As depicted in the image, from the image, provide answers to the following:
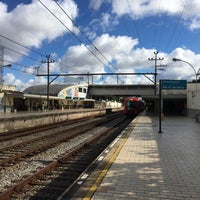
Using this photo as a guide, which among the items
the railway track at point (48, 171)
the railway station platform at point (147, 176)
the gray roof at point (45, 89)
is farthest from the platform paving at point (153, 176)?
the gray roof at point (45, 89)

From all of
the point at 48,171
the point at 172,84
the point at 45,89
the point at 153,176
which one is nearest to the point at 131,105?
the point at 172,84

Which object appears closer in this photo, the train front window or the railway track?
the railway track

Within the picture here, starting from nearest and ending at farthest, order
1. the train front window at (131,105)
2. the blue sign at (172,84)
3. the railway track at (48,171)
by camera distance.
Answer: the railway track at (48,171), the blue sign at (172,84), the train front window at (131,105)

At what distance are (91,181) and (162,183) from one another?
65.6 inches

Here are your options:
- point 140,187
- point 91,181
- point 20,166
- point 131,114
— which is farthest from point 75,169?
point 131,114

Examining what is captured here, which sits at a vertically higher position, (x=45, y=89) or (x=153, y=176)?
(x=45, y=89)

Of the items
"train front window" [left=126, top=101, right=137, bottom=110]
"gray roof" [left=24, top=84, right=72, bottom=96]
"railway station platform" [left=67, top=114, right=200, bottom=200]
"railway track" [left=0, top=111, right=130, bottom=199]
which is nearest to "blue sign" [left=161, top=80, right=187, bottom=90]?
"railway track" [left=0, top=111, right=130, bottom=199]

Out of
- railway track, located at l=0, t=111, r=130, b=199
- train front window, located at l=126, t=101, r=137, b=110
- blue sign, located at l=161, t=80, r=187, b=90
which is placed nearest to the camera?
railway track, located at l=0, t=111, r=130, b=199

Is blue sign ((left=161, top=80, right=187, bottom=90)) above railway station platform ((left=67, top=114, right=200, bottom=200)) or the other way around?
above

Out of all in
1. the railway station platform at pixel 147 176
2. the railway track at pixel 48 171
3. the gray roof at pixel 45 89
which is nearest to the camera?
the railway station platform at pixel 147 176

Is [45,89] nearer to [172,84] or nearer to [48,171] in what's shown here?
[172,84]

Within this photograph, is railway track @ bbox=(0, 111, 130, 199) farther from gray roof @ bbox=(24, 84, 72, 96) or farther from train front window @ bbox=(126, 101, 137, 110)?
gray roof @ bbox=(24, 84, 72, 96)

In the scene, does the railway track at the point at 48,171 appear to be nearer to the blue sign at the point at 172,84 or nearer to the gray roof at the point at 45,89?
the blue sign at the point at 172,84

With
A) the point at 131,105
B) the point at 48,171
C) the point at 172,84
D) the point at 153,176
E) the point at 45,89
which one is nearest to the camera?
the point at 153,176
